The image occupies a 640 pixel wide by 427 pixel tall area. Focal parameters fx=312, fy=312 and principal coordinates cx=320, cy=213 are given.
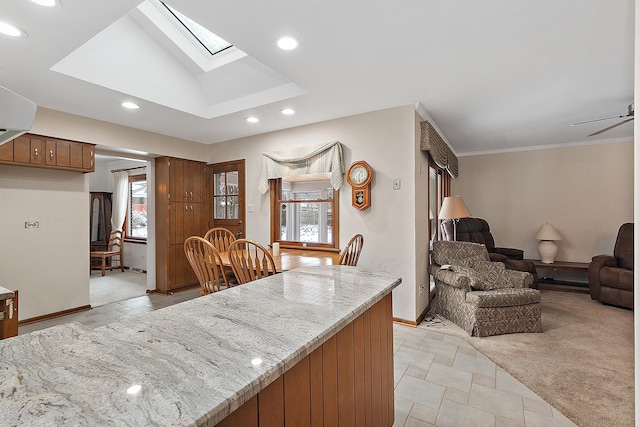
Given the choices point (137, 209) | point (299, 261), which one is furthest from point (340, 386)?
point (137, 209)

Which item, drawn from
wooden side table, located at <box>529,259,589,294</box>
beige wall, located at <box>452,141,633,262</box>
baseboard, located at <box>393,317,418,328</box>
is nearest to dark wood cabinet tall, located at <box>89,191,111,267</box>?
baseboard, located at <box>393,317,418,328</box>

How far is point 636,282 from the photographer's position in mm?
1159

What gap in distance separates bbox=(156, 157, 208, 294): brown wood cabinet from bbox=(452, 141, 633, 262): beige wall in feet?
15.8

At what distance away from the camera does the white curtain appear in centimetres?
668

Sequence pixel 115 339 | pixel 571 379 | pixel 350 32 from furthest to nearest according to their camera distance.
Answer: pixel 571 379, pixel 350 32, pixel 115 339

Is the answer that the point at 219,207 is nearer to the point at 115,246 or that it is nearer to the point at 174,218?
the point at 174,218

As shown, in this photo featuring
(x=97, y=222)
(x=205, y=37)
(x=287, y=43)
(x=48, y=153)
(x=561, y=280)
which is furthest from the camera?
(x=97, y=222)

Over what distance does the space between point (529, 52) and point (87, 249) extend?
507cm

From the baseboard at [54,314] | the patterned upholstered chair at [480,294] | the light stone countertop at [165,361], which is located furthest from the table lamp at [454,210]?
the baseboard at [54,314]

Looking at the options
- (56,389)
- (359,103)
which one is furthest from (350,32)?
(56,389)

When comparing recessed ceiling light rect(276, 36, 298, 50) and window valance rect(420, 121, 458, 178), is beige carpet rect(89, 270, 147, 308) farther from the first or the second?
window valance rect(420, 121, 458, 178)

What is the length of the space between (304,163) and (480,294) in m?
2.49

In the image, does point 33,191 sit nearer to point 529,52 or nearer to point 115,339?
point 115,339

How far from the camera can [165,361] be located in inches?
28.3
